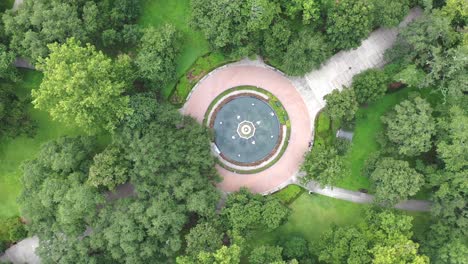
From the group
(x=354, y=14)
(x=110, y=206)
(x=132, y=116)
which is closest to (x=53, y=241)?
(x=110, y=206)

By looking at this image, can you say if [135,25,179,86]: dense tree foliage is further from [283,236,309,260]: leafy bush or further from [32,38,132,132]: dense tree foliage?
[283,236,309,260]: leafy bush

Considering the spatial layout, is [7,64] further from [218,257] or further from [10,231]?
[218,257]

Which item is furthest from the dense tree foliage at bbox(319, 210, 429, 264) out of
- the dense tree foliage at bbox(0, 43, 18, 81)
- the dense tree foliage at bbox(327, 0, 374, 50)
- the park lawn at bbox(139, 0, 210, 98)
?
the dense tree foliage at bbox(0, 43, 18, 81)

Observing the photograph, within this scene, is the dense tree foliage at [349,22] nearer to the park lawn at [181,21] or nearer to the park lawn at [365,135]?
the park lawn at [365,135]

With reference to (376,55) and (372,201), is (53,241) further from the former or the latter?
(376,55)

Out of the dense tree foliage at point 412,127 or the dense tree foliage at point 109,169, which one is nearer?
the dense tree foliage at point 109,169

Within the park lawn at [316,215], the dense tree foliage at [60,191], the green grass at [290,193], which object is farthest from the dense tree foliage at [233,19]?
Answer: the park lawn at [316,215]

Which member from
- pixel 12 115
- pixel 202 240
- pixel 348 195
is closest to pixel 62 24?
pixel 12 115
